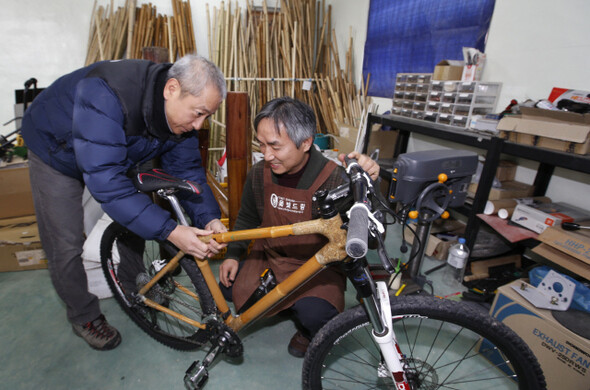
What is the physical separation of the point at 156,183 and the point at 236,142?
78 centimetres

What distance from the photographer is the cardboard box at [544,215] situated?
5.93 ft

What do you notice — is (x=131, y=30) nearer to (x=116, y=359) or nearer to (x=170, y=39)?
(x=170, y=39)

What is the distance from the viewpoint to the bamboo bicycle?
95cm

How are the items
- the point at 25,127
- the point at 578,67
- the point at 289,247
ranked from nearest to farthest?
the point at 25,127 → the point at 289,247 → the point at 578,67

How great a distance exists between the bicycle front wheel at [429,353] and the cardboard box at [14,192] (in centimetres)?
249

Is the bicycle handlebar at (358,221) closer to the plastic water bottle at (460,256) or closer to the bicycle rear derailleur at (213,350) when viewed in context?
the bicycle rear derailleur at (213,350)

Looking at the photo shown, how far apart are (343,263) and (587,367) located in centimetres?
118

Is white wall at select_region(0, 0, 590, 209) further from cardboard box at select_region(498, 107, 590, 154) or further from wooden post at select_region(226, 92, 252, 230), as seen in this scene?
wooden post at select_region(226, 92, 252, 230)

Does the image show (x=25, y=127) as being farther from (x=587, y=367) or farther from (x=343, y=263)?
(x=587, y=367)

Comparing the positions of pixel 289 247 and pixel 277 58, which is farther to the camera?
pixel 277 58

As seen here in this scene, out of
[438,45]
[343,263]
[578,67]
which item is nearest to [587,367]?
[343,263]

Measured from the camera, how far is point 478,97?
2.28 m

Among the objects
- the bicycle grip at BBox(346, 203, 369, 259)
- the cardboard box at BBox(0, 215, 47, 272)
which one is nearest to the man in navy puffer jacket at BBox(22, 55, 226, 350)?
the bicycle grip at BBox(346, 203, 369, 259)

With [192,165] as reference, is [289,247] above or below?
below
